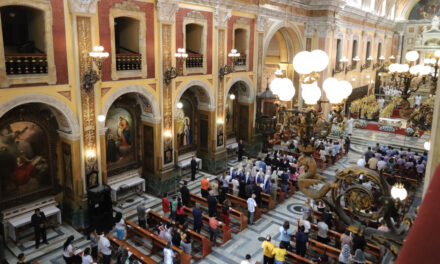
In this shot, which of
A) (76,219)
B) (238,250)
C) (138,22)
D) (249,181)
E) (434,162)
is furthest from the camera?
(249,181)

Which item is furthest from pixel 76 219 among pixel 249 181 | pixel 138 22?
pixel 138 22

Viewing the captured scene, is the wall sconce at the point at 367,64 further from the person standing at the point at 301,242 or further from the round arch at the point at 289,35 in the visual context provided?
the person standing at the point at 301,242

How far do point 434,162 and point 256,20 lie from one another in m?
16.8

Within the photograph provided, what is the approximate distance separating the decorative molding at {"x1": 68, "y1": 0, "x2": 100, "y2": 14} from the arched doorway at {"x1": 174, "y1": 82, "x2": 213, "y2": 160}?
6.25m

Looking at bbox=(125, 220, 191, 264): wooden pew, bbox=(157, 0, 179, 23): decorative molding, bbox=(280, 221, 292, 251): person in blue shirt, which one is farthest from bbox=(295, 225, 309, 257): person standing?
bbox=(157, 0, 179, 23): decorative molding

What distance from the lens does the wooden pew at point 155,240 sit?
9.54m

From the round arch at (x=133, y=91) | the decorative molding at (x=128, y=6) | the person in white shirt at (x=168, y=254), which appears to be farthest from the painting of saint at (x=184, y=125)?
the person in white shirt at (x=168, y=254)

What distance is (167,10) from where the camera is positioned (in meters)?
13.2

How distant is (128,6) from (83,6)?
1.84m

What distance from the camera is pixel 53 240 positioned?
1092 cm

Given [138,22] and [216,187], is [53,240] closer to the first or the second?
[216,187]

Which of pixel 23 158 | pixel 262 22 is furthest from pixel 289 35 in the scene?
pixel 23 158

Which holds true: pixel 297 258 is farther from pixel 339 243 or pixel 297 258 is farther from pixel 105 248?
pixel 105 248

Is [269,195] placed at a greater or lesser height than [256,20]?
lesser
